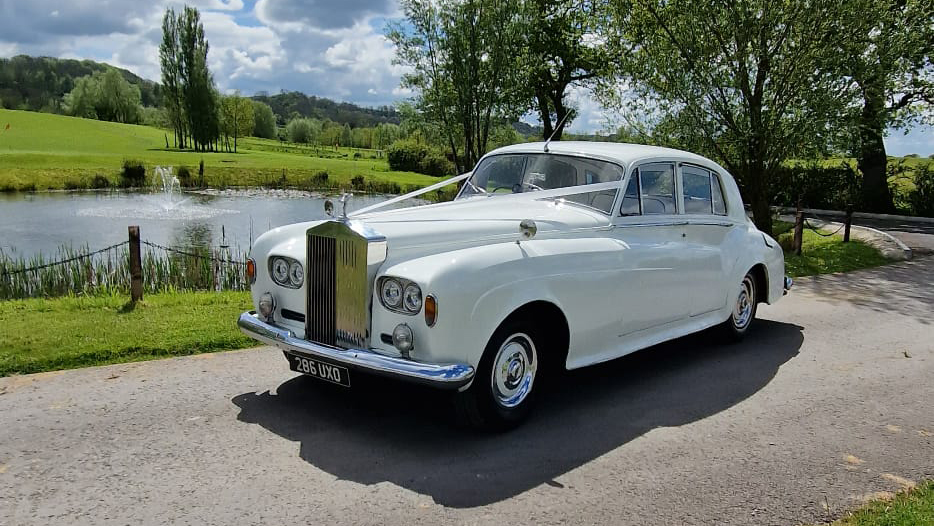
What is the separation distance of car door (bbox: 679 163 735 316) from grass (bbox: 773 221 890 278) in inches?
257

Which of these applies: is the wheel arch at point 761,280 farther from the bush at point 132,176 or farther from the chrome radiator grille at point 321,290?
the bush at point 132,176

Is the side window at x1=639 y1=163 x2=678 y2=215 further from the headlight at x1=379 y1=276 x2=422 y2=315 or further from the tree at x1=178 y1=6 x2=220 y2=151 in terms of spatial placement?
the tree at x1=178 y1=6 x2=220 y2=151

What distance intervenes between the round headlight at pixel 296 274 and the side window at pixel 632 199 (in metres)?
2.78

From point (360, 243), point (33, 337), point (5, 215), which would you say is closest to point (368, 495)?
point (360, 243)

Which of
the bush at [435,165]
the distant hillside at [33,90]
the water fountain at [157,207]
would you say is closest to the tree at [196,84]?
the distant hillside at [33,90]

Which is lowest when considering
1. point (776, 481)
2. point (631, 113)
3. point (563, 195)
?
point (776, 481)

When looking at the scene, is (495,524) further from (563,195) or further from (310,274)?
(563,195)

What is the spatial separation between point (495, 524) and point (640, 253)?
2.99 meters

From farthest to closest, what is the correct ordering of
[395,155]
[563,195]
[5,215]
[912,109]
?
1. [395,155]
2. [5,215]
3. [912,109]
4. [563,195]

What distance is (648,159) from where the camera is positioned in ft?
21.5

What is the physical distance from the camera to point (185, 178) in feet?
139

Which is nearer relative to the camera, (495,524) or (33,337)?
(495,524)

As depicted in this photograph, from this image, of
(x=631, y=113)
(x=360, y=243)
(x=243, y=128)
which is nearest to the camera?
(x=360, y=243)

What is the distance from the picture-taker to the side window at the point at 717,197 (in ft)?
24.5
